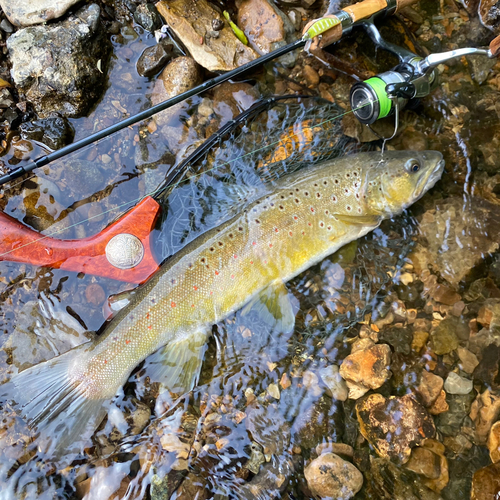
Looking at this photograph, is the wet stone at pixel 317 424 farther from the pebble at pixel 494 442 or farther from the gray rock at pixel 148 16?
the gray rock at pixel 148 16

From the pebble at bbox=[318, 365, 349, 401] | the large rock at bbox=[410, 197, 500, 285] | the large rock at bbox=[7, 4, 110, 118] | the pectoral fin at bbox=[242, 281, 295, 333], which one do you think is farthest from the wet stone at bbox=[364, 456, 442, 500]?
the large rock at bbox=[7, 4, 110, 118]

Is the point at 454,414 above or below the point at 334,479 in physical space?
below

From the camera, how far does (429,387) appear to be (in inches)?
104

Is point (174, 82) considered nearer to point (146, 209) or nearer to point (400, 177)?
point (146, 209)

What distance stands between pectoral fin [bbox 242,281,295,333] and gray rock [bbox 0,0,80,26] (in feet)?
8.77

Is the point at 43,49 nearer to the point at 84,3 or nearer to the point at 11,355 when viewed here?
the point at 84,3

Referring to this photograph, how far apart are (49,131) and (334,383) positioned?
2919 millimetres

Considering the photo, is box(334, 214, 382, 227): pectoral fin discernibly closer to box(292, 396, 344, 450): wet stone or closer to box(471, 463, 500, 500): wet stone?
box(292, 396, 344, 450): wet stone

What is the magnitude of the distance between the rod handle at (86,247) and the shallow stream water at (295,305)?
20 centimetres

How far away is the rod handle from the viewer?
8.30 feet

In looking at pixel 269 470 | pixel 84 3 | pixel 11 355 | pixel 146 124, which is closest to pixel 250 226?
pixel 146 124

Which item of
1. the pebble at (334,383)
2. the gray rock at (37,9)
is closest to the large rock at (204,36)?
the gray rock at (37,9)

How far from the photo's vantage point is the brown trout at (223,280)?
2.48 metres

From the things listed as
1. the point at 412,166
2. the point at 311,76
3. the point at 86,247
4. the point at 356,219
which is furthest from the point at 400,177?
the point at 86,247
